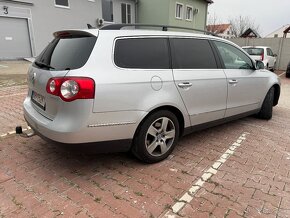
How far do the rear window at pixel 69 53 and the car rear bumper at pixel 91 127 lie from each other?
569mm

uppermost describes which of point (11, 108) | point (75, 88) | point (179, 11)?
point (179, 11)

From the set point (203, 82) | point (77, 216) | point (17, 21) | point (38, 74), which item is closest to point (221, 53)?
point (203, 82)

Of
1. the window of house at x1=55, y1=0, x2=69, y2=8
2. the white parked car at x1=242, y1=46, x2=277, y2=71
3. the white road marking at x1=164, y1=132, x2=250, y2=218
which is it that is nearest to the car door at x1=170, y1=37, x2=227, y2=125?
the white road marking at x1=164, y1=132, x2=250, y2=218

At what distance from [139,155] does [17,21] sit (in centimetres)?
1420

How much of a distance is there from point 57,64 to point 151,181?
1.71 m

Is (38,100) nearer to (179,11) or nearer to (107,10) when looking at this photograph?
(107,10)

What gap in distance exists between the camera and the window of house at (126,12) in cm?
2079

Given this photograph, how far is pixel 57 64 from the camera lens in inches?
112

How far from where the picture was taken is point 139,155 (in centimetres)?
310

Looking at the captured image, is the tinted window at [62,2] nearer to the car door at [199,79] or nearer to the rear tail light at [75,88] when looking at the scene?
the car door at [199,79]

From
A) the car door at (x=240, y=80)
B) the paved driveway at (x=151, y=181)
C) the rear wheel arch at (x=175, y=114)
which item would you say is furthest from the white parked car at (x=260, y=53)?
the rear wheel arch at (x=175, y=114)

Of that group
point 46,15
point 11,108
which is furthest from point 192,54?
point 46,15

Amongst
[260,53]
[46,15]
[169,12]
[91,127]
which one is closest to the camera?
[91,127]

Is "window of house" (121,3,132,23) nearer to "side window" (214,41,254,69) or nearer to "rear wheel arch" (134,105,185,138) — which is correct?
"side window" (214,41,254,69)
